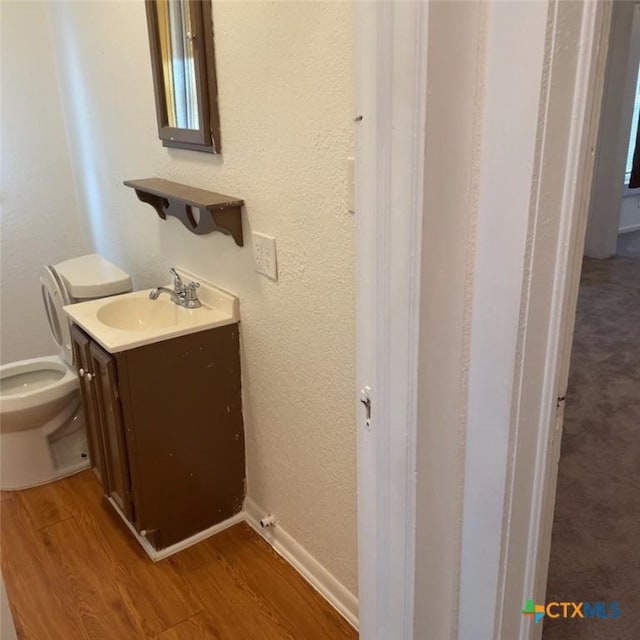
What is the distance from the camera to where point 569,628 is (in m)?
1.66

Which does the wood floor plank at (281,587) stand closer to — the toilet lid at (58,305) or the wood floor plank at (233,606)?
the wood floor plank at (233,606)

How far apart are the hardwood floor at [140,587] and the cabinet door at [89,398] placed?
23cm

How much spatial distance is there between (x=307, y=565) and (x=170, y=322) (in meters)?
0.92

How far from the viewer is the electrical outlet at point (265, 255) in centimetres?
171

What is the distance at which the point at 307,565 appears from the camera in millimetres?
1916

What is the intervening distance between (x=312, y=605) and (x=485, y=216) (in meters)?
1.39

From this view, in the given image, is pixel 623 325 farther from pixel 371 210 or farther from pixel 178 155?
pixel 371 210

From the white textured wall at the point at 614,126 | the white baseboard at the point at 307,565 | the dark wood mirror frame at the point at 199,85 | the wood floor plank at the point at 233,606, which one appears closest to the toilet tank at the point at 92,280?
the dark wood mirror frame at the point at 199,85

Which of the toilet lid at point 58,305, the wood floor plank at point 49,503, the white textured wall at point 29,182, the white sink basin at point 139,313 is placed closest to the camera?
the white sink basin at point 139,313

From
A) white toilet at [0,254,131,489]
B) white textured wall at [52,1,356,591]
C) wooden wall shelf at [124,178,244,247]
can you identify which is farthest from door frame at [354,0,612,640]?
white toilet at [0,254,131,489]

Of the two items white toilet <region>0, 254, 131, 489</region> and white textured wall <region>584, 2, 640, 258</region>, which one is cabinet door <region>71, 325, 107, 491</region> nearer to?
white toilet <region>0, 254, 131, 489</region>

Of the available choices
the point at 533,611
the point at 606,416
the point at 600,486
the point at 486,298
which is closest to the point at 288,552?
the point at 533,611

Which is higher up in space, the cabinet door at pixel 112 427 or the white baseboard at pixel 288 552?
the cabinet door at pixel 112 427

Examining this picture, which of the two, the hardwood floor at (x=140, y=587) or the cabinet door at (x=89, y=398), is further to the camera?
the cabinet door at (x=89, y=398)
